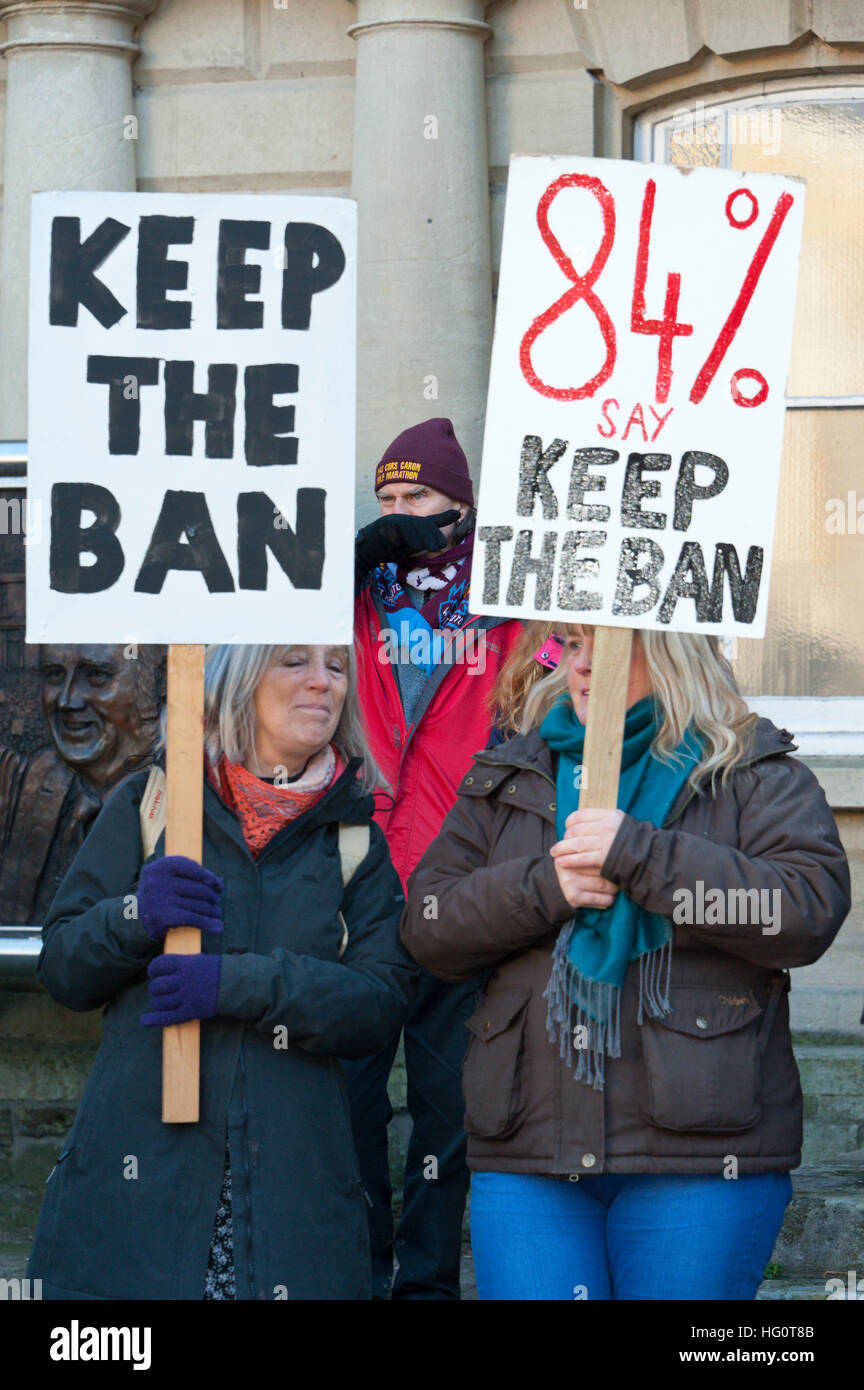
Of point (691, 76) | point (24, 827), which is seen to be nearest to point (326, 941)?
point (24, 827)

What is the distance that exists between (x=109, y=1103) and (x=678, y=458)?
137cm

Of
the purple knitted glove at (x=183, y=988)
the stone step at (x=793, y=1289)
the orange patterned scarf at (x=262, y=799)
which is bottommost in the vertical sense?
the stone step at (x=793, y=1289)

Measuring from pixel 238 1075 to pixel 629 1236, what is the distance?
→ 656 millimetres

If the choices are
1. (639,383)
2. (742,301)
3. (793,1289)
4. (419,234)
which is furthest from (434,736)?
(419,234)

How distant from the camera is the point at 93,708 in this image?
4914 mm

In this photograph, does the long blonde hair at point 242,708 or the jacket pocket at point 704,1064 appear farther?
the long blonde hair at point 242,708

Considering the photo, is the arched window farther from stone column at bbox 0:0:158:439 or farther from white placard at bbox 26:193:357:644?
white placard at bbox 26:193:357:644

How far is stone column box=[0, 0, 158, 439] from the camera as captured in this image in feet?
19.3

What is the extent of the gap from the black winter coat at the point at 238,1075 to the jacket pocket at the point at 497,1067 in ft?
0.62

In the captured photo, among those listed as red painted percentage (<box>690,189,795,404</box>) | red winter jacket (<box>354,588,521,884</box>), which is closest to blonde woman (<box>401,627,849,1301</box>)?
red painted percentage (<box>690,189,795,404</box>)

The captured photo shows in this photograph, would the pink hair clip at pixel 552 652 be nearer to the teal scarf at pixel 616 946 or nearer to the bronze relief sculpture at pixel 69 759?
the teal scarf at pixel 616 946

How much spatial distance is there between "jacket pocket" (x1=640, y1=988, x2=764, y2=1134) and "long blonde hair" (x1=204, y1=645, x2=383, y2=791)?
2.39ft

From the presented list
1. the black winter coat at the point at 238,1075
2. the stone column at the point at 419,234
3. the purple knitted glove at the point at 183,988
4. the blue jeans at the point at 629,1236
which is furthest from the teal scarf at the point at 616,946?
the stone column at the point at 419,234

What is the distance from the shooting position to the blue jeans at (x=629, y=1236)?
2807 mm
